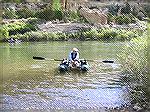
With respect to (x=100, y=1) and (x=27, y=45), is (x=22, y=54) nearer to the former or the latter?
(x=27, y=45)

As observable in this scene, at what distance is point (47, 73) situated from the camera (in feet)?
27.3

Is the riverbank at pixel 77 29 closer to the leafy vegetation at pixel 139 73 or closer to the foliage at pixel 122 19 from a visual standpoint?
the foliage at pixel 122 19

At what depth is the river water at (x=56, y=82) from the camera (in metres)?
5.32

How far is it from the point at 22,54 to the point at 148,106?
7016 millimetres

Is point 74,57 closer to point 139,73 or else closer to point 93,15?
point 139,73

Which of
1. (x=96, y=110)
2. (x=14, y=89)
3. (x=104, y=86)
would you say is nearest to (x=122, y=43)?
(x=104, y=86)

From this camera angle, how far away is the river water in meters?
5.32

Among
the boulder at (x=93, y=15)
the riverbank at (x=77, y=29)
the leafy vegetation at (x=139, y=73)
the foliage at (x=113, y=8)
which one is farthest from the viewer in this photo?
the riverbank at (x=77, y=29)

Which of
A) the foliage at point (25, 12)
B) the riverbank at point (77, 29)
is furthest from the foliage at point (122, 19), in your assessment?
the foliage at point (25, 12)

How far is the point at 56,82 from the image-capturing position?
7309mm

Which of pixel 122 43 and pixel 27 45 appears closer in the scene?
pixel 122 43

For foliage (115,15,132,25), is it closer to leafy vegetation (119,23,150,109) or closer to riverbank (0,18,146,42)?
riverbank (0,18,146,42)

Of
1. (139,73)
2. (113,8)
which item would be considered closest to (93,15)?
(113,8)

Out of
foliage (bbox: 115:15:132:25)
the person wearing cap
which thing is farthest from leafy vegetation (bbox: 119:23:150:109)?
the person wearing cap
